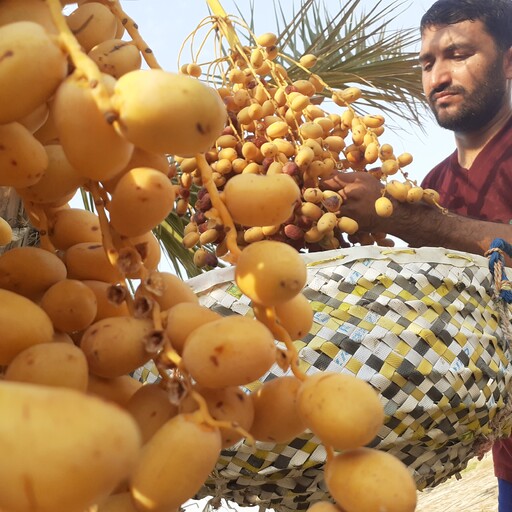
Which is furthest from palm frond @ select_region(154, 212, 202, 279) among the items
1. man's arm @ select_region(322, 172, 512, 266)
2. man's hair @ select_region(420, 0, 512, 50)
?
man's hair @ select_region(420, 0, 512, 50)

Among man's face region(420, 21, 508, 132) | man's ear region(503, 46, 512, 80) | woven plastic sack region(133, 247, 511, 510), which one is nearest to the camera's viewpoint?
woven plastic sack region(133, 247, 511, 510)

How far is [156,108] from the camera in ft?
0.85

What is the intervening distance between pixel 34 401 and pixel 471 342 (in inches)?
27.7

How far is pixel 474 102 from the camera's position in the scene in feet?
7.86

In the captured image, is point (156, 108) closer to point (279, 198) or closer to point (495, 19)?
point (279, 198)

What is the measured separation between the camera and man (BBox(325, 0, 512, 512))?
199 centimetres

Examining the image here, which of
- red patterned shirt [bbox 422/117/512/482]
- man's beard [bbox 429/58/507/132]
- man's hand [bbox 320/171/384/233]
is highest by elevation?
man's hand [bbox 320/171/384/233]

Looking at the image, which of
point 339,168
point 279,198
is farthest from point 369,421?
point 339,168

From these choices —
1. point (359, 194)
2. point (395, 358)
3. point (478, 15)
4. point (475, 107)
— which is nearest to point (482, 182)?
point (475, 107)

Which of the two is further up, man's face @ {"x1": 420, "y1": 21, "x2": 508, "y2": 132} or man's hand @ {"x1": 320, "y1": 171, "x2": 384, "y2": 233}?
man's hand @ {"x1": 320, "y1": 171, "x2": 384, "y2": 233}

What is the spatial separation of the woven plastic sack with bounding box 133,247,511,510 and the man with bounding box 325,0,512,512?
0.98 m

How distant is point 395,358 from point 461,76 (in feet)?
6.11

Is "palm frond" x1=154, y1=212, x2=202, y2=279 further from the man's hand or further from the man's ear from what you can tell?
the man's ear

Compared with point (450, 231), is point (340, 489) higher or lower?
higher
